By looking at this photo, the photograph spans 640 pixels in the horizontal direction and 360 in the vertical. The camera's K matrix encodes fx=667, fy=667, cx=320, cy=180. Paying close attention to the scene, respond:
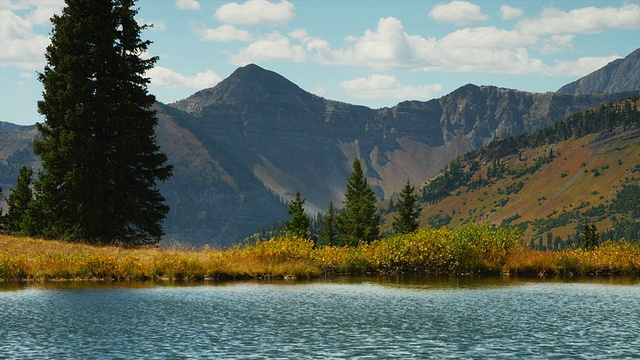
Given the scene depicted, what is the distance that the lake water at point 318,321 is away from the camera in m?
23.1

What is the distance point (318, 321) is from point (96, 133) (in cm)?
3557

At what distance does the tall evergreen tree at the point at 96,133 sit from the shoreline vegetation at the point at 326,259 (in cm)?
446

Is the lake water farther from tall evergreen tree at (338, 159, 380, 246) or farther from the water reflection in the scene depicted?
tall evergreen tree at (338, 159, 380, 246)

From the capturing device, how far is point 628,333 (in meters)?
26.8

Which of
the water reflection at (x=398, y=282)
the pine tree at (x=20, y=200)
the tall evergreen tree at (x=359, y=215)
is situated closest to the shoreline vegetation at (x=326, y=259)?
the water reflection at (x=398, y=282)

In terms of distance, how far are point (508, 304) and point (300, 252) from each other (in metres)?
21.4

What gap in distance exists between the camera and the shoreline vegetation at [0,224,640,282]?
159 feet

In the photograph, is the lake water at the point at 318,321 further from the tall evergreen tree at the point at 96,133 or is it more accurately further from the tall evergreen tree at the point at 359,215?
the tall evergreen tree at the point at 359,215

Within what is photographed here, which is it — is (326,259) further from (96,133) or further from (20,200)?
(20,200)

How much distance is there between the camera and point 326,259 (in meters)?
54.9

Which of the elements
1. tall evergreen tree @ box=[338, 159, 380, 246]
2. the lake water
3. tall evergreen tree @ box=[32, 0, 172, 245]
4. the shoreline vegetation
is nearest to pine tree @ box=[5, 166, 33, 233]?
tall evergreen tree @ box=[32, 0, 172, 245]

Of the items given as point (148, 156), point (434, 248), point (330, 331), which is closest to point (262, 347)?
point (330, 331)

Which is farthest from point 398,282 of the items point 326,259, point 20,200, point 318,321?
point 20,200

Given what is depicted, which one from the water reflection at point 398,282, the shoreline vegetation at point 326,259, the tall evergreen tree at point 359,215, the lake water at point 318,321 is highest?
the tall evergreen tree at point 359,215
